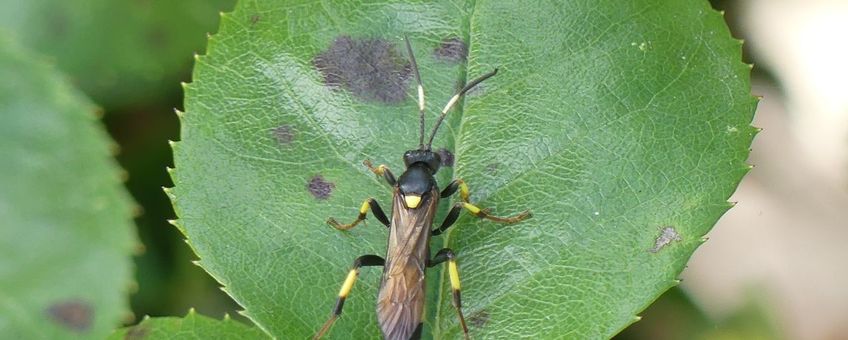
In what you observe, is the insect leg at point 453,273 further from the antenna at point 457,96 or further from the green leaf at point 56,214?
the green leaf at point 56,214

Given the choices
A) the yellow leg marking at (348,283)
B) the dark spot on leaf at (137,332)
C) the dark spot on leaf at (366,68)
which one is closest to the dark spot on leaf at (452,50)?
the dark spot on leaf at (366,68)

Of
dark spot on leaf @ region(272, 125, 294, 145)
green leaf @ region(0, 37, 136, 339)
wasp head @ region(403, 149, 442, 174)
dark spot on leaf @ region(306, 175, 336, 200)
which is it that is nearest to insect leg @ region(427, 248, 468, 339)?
wasp head @ region(403, 149, 442, 174)

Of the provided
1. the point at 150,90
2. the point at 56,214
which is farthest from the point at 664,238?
the point at 150,90

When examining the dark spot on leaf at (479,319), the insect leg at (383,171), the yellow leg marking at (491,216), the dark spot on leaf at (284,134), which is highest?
the dark spot on leaf at (284,134)

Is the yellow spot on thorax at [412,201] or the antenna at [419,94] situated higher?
the antenna at [419,94]

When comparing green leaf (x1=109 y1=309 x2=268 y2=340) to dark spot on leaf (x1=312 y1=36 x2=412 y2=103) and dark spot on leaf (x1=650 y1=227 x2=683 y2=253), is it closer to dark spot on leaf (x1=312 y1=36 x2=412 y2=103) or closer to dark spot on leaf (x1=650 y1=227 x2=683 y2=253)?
dark spot on leaf (x1=312 y1=36 x2=412 y2=103)

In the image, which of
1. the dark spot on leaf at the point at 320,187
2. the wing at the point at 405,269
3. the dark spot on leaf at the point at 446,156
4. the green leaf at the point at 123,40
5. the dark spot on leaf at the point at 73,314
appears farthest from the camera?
the green leaf at the point at 123,40

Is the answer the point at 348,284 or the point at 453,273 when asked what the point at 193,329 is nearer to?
the point at 348,284

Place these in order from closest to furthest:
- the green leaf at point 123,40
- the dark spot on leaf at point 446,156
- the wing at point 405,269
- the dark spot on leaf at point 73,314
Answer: the wing at point 405,269
the dark spot on leaf at point 446,156
the dark spot on leaf at point 73,314
the green leaf at point 123,40
